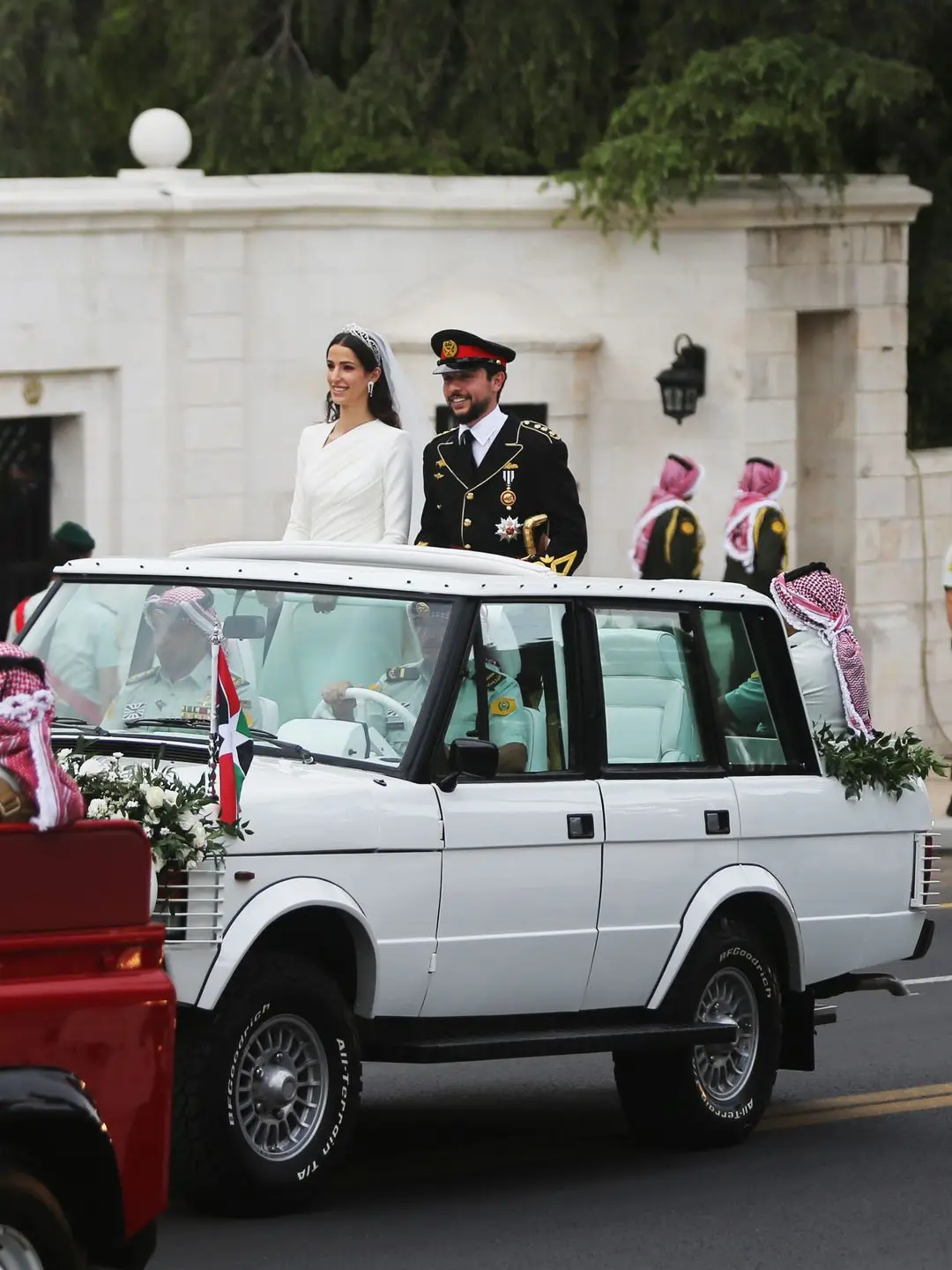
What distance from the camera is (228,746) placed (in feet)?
23.2

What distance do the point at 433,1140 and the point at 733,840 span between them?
4.62 ft

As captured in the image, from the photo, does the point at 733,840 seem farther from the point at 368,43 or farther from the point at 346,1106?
the point at 368,43

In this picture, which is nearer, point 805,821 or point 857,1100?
point 805,821

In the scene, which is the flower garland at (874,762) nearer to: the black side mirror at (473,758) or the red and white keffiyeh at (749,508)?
the black side mirror at (473,758)

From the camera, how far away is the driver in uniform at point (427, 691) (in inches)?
310

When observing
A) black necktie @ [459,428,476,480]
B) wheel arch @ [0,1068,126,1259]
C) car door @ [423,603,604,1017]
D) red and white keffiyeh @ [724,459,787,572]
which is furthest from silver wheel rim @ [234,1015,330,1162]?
red and white keffiyeh @ [724,459,787,572]

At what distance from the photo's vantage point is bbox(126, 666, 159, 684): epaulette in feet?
26.5

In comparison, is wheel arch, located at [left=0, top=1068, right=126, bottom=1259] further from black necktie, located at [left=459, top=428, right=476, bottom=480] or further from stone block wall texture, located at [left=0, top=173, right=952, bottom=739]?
stone block wall texture, located at [left=0, top=173, right=952, bottom=739]

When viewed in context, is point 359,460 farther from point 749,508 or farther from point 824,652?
point 749,508

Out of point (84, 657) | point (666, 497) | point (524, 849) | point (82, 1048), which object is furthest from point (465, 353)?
point (666, 497)

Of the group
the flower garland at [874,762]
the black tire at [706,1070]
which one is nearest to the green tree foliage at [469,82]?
the flower garland at [874,762]

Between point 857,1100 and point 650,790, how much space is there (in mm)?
1933

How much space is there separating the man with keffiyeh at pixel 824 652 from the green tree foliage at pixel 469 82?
9.77 meters

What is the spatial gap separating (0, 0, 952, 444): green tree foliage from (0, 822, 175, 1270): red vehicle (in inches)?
564
